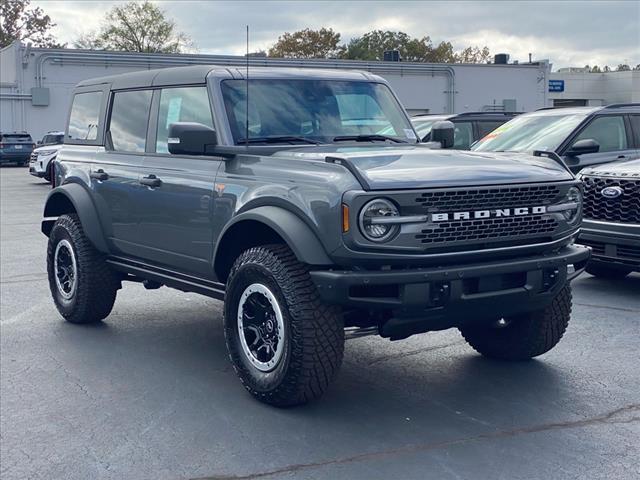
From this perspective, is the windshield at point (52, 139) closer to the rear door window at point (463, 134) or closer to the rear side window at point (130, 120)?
the rear door window at point (463, 134)

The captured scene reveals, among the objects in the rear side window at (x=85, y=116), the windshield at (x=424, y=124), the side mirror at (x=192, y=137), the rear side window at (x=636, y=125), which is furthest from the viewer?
the windshield at (x=424, y=124)

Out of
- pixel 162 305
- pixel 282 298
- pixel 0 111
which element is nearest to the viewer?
pixel 282 298

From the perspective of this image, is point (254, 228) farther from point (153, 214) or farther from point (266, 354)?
point (153, 214)

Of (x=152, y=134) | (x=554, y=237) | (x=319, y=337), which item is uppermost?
(x=152, y=134)

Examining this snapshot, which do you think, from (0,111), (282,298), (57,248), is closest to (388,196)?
(282,298)

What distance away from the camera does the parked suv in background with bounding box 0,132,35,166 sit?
38.3 metres

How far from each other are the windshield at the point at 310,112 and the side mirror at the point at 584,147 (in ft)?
13.1

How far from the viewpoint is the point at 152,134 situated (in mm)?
6672

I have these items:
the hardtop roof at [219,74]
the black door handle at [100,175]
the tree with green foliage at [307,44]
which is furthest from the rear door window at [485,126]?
the tree with green foliage at [307,44]

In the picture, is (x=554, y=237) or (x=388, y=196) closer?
(x=388, y=196)

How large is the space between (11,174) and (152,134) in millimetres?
28733

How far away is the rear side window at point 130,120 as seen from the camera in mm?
6824

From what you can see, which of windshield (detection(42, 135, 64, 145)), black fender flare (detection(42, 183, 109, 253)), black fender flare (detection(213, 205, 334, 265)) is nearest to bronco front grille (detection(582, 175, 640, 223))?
black fender flare (detection(213, 205, 334, 265))

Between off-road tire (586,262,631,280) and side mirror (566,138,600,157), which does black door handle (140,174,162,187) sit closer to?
off-road tire (586,262,631,280)
